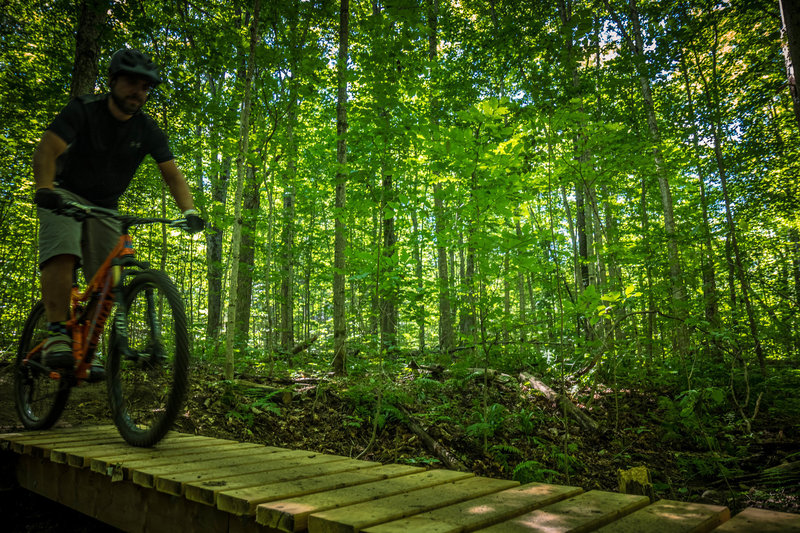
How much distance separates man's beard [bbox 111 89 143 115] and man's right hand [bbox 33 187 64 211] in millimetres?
705

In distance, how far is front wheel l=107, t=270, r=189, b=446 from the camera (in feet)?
8.21

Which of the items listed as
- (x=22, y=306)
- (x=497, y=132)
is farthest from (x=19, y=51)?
(x=497, y=132)

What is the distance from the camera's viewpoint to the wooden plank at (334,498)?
4.63 ft

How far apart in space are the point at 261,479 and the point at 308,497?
15.6 inches

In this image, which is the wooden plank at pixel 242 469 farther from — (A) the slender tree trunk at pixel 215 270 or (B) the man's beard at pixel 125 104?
(A) the slender tree trunk at pixel 215 270

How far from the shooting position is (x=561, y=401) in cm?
577

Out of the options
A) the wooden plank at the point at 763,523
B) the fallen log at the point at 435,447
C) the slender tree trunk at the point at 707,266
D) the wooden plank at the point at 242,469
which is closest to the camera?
the wooden plank at the point at 763,523

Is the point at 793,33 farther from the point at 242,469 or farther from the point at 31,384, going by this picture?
the point at 31,384

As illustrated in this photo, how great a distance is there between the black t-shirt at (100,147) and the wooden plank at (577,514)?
3158mm

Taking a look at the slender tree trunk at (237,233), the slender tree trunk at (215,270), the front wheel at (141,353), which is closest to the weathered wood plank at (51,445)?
the front wheel at (141,353)

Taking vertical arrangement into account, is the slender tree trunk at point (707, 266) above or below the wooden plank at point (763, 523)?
above

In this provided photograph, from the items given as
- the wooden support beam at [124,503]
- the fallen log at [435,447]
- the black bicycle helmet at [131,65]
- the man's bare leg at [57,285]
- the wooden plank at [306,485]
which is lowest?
the fallen log at [435,447]

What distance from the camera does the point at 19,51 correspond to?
7164 millimetres

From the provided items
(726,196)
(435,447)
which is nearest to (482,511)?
(435,447)
